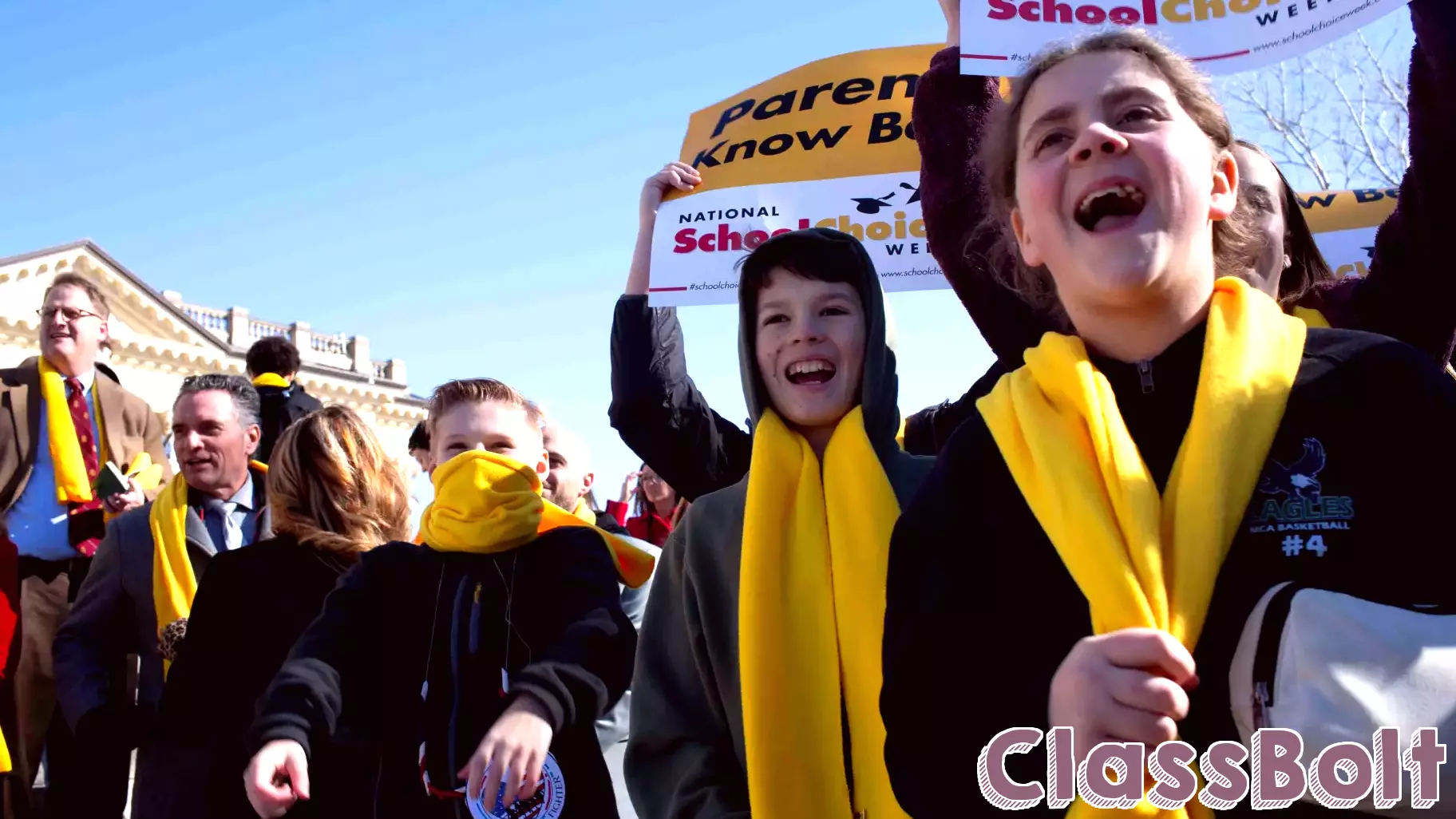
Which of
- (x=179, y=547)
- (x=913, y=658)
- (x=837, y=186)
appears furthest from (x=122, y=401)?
(x=913, y=658)

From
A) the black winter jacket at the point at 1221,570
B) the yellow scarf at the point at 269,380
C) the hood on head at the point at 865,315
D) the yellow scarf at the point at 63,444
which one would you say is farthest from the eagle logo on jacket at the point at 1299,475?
the yellow scarf at the point at 63,444

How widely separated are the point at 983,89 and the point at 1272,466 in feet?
6.98

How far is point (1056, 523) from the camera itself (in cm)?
140

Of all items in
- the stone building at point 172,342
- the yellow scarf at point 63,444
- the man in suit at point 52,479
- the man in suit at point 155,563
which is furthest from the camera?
the stone building at point 172,342

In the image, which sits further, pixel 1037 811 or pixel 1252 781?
pixel 1037 811

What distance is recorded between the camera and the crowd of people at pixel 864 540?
132 cm

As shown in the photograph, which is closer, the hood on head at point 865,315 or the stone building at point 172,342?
the hood on head at point 865,315

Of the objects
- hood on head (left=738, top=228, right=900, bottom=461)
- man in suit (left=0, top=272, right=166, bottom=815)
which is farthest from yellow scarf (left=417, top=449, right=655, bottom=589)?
man in suit (left=0, top=272, right=166, bottom=815)

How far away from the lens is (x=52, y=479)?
557 cm

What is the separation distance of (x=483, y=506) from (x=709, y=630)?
0.80 m

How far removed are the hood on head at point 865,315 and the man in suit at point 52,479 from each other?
339 centimetres

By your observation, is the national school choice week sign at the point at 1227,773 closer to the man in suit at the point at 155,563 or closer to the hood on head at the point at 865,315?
the hood on head at the point at 865,315

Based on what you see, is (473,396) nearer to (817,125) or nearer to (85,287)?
(817,125)

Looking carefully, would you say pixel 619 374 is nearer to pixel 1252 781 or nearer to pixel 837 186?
pixel 837 186
